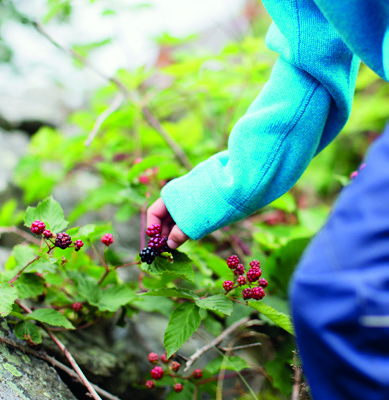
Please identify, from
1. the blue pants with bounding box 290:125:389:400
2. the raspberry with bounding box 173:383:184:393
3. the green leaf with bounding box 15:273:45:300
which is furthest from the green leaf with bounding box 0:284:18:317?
the blue pants with bounding box 290:125:389:400

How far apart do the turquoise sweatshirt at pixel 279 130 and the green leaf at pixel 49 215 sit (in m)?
0.27

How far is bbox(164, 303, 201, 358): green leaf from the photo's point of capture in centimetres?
79

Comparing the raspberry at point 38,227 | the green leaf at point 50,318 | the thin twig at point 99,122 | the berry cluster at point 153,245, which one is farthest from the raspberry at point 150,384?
the thin twig at point 99,122

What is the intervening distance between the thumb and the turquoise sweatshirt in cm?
2

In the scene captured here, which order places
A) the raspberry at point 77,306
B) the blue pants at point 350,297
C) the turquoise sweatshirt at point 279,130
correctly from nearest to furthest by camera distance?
the blue pants at point 350,297 → the turquoise sweatshirt at point 279,130 → the raspberry at point 77,306

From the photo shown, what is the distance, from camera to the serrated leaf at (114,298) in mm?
928

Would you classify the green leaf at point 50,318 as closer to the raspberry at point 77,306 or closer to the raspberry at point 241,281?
the raspberry at point 77,306

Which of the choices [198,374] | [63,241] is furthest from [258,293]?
[63,241]

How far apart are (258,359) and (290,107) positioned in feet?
3.25

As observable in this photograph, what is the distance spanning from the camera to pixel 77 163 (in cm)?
182

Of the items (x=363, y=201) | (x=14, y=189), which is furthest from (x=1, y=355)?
(x=14, y=189)

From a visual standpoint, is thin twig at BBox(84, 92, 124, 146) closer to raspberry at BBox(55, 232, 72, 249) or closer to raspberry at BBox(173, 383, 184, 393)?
raspberry at BBox(55, 232, 72, 249)

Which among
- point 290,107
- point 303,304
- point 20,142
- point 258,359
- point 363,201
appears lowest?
point 258,359

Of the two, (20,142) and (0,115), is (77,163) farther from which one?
(0,115)
